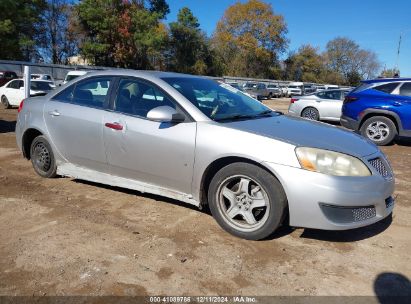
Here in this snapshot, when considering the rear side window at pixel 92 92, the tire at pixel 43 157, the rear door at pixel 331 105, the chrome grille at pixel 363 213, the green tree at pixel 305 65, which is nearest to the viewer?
the chrome grille at pixel 363 213

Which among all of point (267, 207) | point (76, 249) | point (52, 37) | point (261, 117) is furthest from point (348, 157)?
point (52, 37)

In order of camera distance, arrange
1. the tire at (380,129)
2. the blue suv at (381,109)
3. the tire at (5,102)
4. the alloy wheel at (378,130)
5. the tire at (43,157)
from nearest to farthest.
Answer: the tire at (43,157) < the blue suv at (381,109) < the tire at (380,129) < the alloy wheel at (378,130) < the tire at (5,102)

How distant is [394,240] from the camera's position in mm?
3816

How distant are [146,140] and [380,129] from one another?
740 cm

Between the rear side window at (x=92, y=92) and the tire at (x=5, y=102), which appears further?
the tire at (x=5, y=102)

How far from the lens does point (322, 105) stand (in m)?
14.0

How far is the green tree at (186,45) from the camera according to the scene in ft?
164

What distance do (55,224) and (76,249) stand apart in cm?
66

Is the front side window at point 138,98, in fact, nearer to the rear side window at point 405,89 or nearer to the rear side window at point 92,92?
the rear side window at point 92,92

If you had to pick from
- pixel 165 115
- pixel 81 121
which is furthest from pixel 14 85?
pixel 165 115

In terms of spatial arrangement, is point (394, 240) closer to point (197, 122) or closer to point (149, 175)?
point (197, 122)

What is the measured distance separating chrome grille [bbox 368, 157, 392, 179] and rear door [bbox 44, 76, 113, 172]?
2812 millimetres

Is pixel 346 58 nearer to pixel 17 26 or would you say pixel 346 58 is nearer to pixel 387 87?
pixel 17 26

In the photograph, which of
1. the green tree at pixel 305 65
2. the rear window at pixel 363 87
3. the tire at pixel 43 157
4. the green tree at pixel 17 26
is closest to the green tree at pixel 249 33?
the green tree at pixel 305 65
